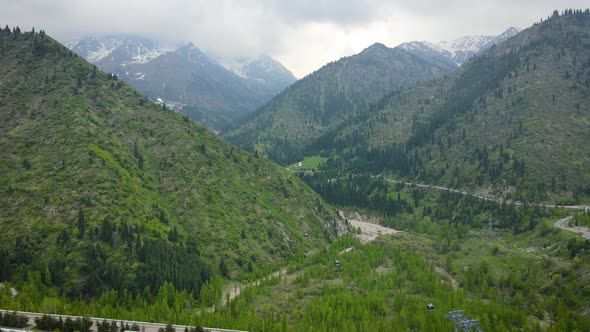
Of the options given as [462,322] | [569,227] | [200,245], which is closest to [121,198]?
[200,245]

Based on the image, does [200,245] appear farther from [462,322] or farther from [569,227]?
[569,227]

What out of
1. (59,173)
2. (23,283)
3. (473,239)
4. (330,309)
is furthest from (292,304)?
(473,239)

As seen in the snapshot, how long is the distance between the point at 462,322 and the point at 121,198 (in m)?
95.9

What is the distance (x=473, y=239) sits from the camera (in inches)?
6821

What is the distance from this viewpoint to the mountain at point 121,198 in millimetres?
110500

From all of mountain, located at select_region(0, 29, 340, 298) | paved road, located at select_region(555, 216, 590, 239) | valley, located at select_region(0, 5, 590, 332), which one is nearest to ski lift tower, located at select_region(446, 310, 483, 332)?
valley, located at select_region(0, 5, 590, 332)

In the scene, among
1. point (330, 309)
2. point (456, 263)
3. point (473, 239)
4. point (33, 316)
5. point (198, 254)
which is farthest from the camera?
point (473, 239)

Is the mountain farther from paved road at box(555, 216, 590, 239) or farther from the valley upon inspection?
paved road at box(555, 216, 590, 239)

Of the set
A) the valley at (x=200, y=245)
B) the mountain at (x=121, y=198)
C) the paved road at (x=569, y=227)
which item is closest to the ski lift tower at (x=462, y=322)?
the valley at (x=200, y=245)

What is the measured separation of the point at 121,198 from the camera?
132250 mm

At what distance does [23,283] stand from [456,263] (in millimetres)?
116498

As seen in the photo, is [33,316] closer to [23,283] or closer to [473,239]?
[23,283]

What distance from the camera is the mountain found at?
11050cm

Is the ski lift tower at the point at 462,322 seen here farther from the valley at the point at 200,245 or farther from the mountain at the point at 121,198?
the mountain at the point at 121,198
